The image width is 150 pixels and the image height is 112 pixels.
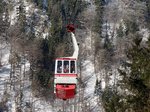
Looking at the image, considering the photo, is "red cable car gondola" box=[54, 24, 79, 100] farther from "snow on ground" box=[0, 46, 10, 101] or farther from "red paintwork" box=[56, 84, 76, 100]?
"snow on ground" box=[0, 46, 10, 101]

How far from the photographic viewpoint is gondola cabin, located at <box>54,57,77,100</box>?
105 ft

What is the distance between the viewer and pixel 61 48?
13638 cm

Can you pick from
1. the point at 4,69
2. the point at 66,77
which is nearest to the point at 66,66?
the point at 66,77

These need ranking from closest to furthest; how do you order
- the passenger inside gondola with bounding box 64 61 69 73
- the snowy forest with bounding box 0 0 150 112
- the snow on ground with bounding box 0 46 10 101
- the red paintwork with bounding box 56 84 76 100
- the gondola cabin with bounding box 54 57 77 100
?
the red paintwork with bounding box 56 84 76 100 → the gondola cabin with bounding box 54 57 77 100 → the passenger inside gondola with bounding box 64 61 69 73 → the snowy forest with bounding box 0 0 150 112 → the snow on ground with bounding box 0 46 10 101

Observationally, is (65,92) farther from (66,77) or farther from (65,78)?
(66,77)

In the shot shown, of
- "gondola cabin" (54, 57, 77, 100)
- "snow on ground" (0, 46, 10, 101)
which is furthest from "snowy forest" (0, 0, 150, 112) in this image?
"gondola cabin" (54, 57, 77, 100)

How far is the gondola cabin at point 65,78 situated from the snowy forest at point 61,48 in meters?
64.0

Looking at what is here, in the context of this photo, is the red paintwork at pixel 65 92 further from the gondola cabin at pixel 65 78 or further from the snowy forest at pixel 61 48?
the snowy forest at pixel 61 48

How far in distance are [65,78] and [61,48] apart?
103314mm

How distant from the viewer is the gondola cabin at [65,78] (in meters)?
32.2

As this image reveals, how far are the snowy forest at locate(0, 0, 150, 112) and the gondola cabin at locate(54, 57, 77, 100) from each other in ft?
210

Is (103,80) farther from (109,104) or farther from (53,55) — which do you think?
(109,104)

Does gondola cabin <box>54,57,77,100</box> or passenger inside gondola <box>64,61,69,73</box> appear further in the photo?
passenger inside gondola <box>64,61,69,73</box>

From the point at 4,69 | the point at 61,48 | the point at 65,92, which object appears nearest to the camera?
the point at 65,92
